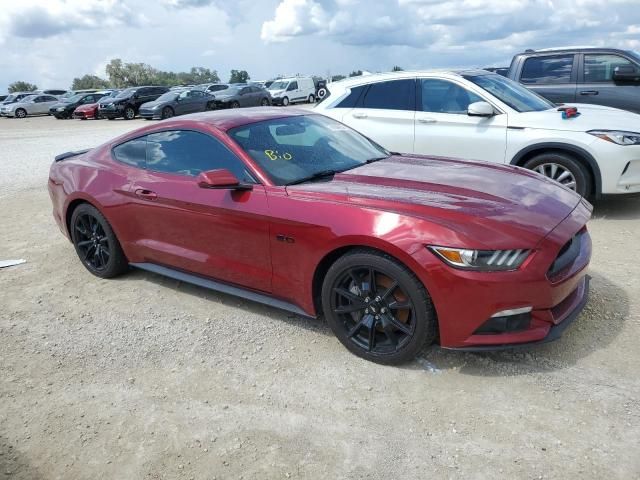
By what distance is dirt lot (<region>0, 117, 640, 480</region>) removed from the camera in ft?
8.41

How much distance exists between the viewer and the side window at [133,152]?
450cm

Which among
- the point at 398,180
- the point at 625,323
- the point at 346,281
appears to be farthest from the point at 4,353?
the point at 625,323

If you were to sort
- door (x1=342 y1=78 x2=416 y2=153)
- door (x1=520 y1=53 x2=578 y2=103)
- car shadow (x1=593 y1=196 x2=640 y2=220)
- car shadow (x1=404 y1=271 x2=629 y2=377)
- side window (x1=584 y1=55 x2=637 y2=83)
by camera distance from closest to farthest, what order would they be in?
car shadow (x1=404 y1=271 x2=629 y2=377) → car shadow (x1=593 y1=196 x2=640 y2=220) → door (x1=342 y1=78 x2=416 y2=153) → side window (x1=584 y1=55 x2=637 y2=83) → door (x1=520 y1=53 x2=578 y2=103)

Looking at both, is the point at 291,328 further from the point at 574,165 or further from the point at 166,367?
the point at 574,165

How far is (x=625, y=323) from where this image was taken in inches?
143

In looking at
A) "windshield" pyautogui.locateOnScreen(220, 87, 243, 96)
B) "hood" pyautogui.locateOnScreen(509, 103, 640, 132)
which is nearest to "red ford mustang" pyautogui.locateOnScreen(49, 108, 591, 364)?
"hood" pyautogui.locateOnScreen(509, 103, 640, 132)

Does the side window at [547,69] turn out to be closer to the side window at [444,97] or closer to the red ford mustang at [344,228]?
the side window at [444,97]

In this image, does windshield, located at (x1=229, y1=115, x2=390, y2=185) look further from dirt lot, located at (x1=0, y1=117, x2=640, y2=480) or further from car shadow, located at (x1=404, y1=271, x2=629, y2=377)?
car shadow, located at (x1=404, y1=271, x2=629, y2=377)

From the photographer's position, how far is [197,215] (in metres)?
3.93

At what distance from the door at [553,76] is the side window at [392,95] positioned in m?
2.73

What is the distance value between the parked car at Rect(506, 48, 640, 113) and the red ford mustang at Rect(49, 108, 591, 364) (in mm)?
4982

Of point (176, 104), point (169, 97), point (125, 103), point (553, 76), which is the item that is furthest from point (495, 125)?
point (125, 103)

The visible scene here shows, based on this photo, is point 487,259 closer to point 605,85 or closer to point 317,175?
point 317,175

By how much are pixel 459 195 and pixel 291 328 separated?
59.2 inches
